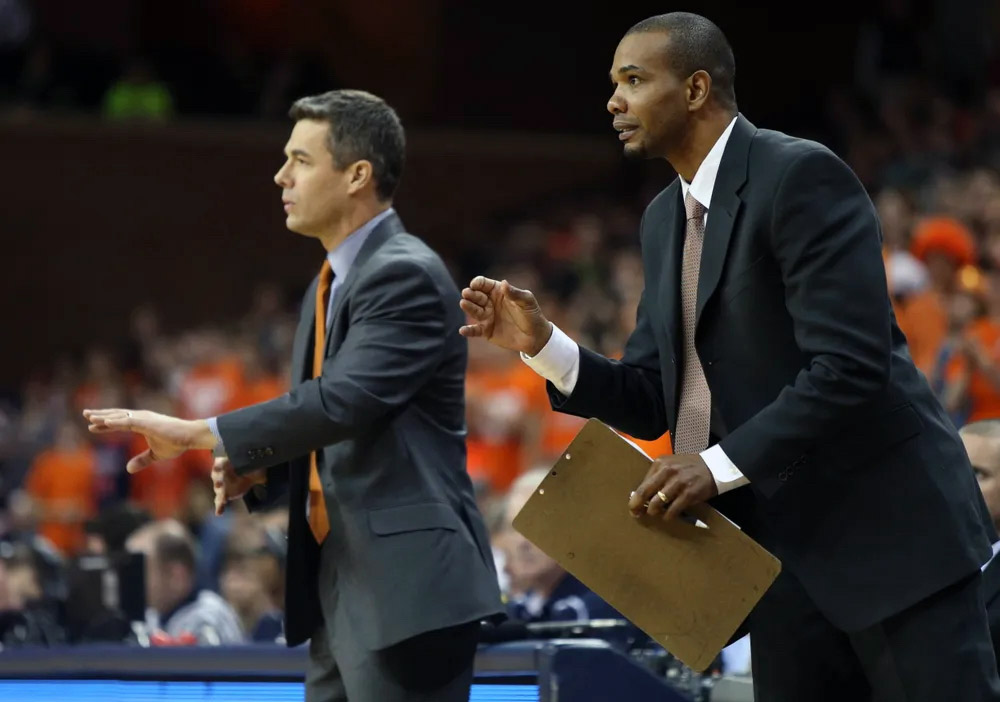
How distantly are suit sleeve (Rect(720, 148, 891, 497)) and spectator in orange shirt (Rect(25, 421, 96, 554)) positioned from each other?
7.99 metres

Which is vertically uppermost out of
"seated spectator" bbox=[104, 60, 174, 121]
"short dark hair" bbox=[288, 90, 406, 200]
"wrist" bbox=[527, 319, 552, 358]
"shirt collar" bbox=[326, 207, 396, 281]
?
"seated spectator" bbox=[104, 60, 174, 121]

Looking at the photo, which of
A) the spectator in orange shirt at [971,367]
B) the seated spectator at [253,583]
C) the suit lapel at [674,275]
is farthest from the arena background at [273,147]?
the suit lapel at [674,275]

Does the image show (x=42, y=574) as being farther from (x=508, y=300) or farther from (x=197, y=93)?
(x=197, y=93)

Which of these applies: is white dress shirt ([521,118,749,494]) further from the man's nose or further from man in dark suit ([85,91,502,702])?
man in dark suit ([85,91,502,702])

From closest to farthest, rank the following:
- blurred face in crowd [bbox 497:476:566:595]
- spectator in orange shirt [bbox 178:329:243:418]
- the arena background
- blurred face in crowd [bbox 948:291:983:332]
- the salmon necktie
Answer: the salmon necktie < blurred face in crowd [bbox 497:476:566:595] < blurred face in crowd [bbox 948:291:983:332] < spectator in orange shirt [bbox 178:329:243:418] < the arena background

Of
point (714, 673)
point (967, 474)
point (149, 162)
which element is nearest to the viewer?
point (967, 474)

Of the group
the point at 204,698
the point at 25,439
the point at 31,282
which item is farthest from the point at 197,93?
the point at 204,698

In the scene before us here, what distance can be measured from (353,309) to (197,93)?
12.6 m

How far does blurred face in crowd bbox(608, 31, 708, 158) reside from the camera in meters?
2.97

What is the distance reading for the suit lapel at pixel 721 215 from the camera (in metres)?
2.93

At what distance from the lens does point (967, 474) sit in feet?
9.47

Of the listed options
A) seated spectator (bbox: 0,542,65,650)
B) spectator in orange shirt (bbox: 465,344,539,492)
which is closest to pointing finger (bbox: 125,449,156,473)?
seated spectator (bbox: 0,542,65,650)

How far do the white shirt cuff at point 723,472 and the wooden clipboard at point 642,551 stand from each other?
83 mm

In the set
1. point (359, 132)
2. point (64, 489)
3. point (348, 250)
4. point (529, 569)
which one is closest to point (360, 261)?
point (348, 250)
